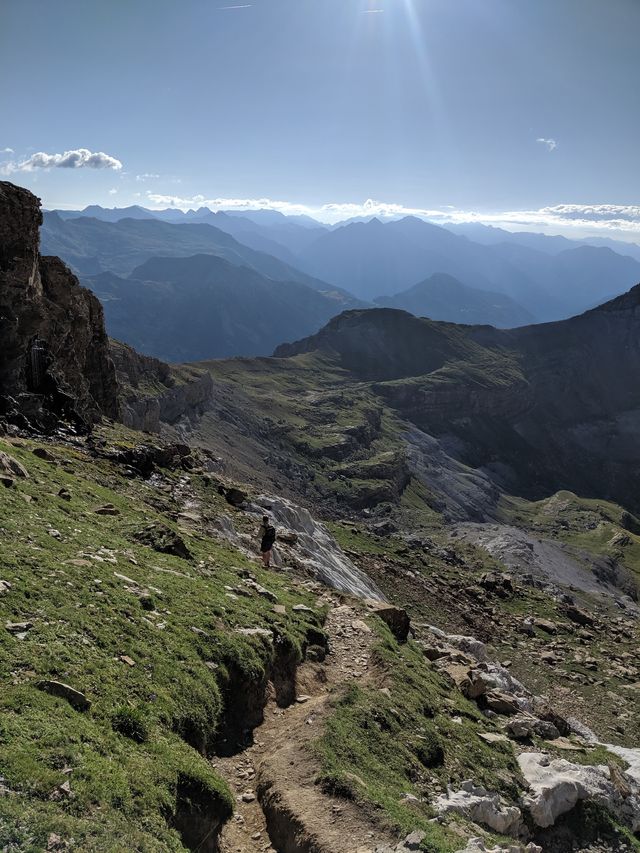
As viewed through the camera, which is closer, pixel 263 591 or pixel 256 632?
pixel 256 632

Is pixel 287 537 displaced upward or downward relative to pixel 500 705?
upward

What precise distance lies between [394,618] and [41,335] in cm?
3545

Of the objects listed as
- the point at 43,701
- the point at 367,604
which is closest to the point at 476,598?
the point at 367,604

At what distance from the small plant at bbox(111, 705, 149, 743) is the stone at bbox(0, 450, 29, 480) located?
569 inches

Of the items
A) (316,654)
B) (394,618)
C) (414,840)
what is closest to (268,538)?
(394,618)

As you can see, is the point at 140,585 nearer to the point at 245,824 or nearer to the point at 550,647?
the point at 245,824

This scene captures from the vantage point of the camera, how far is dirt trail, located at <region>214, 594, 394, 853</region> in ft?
37.0

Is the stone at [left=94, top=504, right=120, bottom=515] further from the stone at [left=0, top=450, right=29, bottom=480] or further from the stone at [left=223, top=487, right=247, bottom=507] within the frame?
the stone at [left=223, top=487, right=247, bottom=507]

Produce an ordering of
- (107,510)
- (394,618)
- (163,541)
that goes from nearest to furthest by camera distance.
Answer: (163,541)
(107,510)
(394,618)

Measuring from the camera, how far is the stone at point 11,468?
2316cm

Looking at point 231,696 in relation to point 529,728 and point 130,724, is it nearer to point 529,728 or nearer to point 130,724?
point 130,724

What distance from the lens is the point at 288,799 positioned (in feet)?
39.9

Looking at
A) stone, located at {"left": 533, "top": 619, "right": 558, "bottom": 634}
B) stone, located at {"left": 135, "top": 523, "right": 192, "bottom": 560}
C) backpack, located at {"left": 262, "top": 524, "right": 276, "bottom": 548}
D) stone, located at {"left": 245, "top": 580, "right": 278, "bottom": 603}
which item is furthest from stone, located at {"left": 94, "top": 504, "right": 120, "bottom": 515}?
stone, located at {"left": 533, "top": 619, "right": 558, "bottom": 634}

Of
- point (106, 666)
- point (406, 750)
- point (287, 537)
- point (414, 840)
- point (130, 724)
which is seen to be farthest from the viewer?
point (287, 537)
